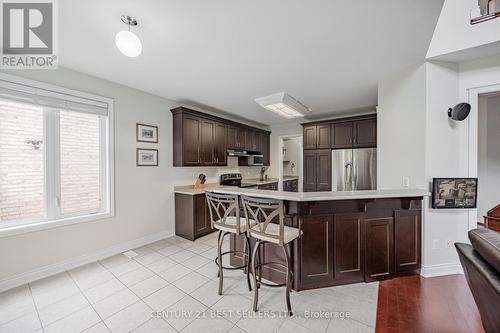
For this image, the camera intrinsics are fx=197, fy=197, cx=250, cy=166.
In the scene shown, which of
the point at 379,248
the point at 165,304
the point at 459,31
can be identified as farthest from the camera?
the point at 379,248

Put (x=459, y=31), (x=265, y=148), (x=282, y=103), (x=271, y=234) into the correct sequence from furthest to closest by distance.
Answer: (x=265, y=148) < (x=282, y=103) < (x=459, y=31) < (x=271, y=234)

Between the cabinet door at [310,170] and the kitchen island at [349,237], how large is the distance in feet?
8.02

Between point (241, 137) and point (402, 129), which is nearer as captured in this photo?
point (402, 129)

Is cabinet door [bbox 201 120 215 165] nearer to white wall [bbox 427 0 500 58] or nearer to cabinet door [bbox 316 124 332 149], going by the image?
cabinet door [bbox 316 124 332 149]

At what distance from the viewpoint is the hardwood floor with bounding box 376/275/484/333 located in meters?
1.64

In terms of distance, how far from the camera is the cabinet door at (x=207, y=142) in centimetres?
404

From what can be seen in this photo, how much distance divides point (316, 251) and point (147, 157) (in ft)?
9.92

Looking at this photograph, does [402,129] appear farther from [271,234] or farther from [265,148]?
[265,148]

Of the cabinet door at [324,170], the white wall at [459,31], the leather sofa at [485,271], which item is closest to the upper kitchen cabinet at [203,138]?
the cabinet door at [324,170]

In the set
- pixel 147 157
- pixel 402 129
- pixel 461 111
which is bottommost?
pixel 147 157

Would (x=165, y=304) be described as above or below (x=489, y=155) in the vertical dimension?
below

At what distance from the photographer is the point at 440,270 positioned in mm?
2389

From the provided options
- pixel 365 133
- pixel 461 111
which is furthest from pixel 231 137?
pixel 461 111

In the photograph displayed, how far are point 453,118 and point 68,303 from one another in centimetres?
463
